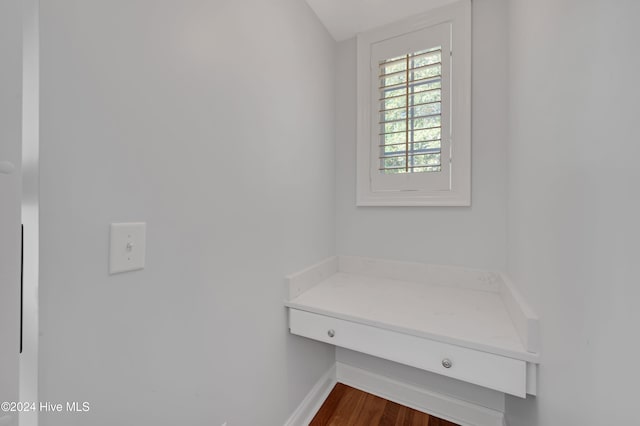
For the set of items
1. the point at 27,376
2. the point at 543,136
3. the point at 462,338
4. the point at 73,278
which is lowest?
the point at 462,338

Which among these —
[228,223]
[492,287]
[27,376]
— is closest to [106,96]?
[228,223]

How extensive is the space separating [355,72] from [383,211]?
3.09ft

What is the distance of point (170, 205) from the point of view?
744 mm

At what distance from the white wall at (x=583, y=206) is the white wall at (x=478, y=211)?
0.41 m

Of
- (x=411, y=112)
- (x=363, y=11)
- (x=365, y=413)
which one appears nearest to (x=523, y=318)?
(x=365, y=413)

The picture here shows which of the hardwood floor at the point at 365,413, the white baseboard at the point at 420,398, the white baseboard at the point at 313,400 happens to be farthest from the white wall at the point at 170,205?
the white baseboard at the point at 420,398

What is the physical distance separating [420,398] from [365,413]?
332 millimetres

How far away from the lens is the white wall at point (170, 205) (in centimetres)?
54

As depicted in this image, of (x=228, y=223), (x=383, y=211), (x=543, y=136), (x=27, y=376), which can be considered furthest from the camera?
(x=383, y=211)

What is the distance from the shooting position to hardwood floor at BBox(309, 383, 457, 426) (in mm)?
1395

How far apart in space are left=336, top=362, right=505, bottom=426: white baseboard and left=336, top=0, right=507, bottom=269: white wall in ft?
2.47

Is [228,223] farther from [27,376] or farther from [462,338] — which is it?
[462,338]

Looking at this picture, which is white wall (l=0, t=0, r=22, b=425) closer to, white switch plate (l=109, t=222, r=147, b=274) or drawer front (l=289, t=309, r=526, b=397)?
white switch plate (l=109, t=222, r=147, b=274)

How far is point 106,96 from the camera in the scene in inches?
23.8
